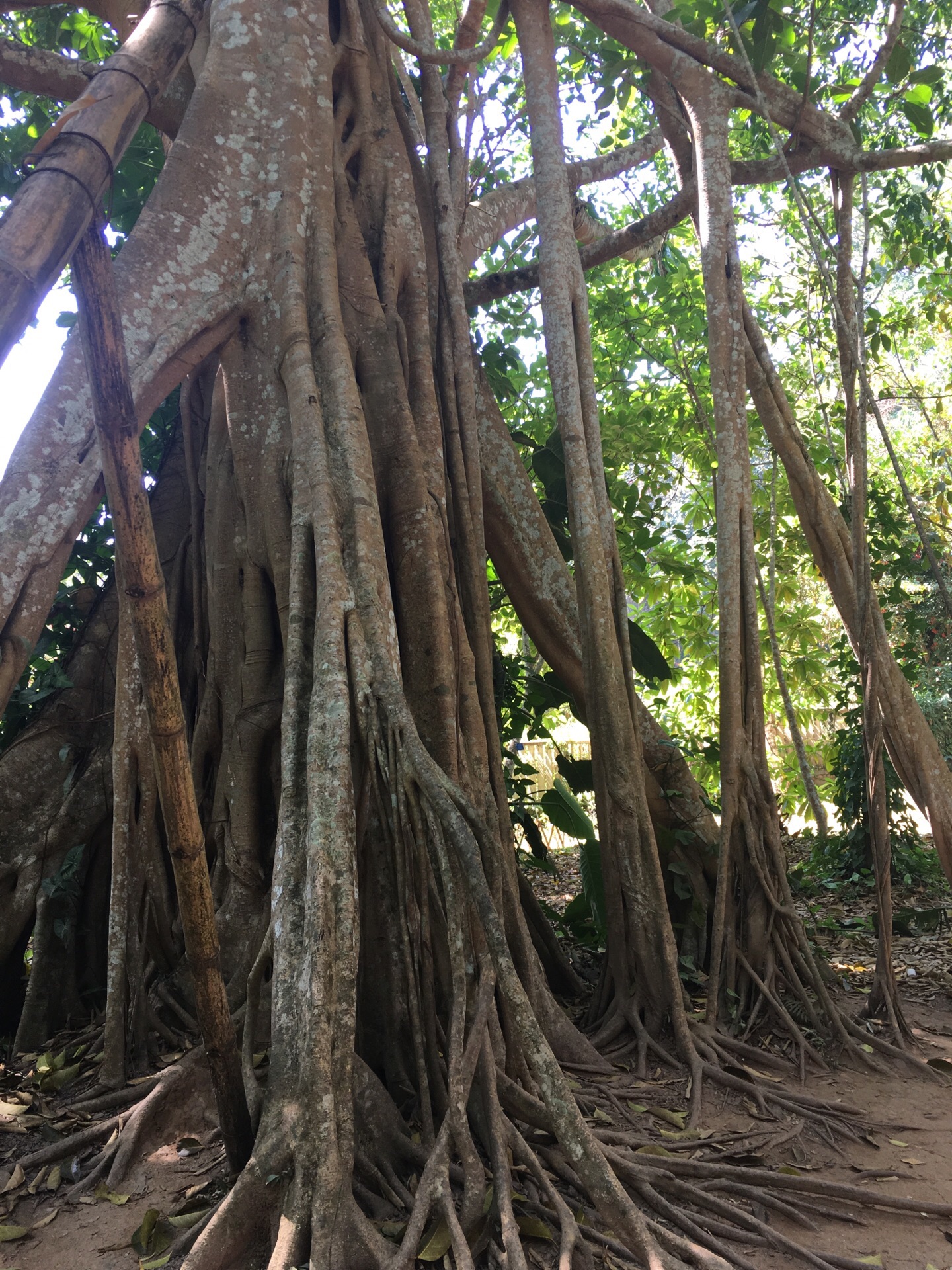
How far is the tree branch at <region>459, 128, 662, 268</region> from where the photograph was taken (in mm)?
5121

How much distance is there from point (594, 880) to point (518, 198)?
403 centimetres

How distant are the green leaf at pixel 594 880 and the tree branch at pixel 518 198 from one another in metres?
3.12

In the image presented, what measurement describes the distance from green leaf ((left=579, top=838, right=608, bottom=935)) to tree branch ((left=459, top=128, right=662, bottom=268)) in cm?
312

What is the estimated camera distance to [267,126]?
3338mm

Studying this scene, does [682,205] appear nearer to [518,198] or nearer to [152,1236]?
[518,198]

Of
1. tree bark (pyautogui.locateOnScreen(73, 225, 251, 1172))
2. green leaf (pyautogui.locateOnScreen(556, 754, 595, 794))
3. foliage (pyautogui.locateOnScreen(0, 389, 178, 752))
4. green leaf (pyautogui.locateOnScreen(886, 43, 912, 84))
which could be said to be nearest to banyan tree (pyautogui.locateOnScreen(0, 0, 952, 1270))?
tree bark (pyautogui.locateOnScreen(73, 225, 251, 1172))

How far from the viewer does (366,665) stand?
247cm

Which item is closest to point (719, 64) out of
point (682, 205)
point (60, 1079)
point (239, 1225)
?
point (682, 205)

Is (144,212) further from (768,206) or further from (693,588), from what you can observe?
(768,206)

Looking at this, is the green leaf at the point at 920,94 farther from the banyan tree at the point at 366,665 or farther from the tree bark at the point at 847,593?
the tree bark at the point at 847,593

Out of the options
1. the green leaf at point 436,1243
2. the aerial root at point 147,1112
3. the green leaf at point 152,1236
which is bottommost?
the green leaf at point 152,1236

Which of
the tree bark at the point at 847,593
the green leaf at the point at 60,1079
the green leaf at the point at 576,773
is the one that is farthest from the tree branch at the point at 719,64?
the green leaf at the point at 60,1079

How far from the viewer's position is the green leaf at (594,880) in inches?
155

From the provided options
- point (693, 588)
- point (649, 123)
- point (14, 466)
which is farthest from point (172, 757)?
point (649, 123)
